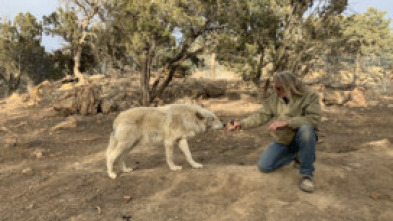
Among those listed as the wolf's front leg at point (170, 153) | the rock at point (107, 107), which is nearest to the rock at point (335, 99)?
the rock at point (107, 107)

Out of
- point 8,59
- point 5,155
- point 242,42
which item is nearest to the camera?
point 5,155

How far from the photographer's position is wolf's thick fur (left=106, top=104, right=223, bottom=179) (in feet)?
15.5

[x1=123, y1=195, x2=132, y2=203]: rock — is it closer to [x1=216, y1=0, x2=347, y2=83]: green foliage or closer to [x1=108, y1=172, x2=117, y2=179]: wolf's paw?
[x1=108, y1=172, x2=117, y2=179]: wolf's paw

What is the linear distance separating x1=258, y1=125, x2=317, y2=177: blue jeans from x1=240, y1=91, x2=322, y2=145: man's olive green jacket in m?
0.10

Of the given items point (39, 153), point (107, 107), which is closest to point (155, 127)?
point (39, 153)

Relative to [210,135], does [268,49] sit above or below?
above

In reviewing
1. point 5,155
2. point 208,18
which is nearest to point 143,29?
point 208,18

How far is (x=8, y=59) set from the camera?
26203 millimetres

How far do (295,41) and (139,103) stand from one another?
361 inches

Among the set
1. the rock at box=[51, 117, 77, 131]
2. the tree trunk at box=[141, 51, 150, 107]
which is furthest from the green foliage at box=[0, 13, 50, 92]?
the rock at box=[51, 117, 77, 131]

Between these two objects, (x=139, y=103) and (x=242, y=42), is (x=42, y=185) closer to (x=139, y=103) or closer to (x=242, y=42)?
(x=139, y=103)

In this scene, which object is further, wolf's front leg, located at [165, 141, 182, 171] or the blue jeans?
wolf's front leg, located at [165, 141, 182, 171]

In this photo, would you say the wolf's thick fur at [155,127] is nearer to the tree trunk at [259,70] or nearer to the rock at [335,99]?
the tree trunk at [259,70]

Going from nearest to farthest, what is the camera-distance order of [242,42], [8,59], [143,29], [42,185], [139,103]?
[42,185] < [143,29] < [242,42] < [139,103] < [8,59]
